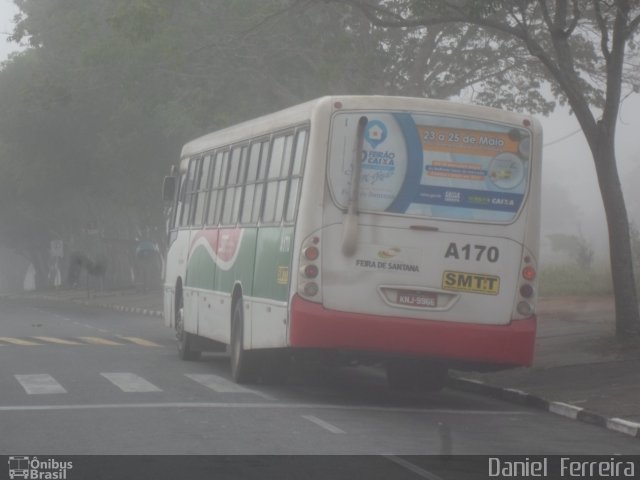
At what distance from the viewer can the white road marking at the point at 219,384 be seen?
16223 millimetres

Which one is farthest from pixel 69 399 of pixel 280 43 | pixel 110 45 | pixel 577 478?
pixel 110 45

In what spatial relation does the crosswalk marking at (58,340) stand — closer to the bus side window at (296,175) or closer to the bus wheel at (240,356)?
the bus wheel at (240,356)

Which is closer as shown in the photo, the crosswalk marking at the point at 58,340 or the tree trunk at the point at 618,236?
the tree trunk at the point at 618,236

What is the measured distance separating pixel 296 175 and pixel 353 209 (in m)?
1.09

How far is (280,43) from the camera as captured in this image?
118 ft

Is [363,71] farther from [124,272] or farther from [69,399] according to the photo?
[124,272]

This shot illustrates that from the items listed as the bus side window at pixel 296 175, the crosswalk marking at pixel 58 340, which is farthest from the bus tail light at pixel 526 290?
the crosswalk marking at pixel 58 340

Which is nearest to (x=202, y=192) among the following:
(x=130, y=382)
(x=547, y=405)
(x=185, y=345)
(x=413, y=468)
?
(x=185, y=345)

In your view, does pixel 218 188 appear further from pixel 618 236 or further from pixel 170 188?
pixel 618 236

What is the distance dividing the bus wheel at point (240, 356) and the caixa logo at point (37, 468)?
6815 mm

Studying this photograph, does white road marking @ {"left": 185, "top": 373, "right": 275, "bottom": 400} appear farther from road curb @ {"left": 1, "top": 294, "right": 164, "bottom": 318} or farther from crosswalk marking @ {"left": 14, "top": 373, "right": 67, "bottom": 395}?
road curb @ {"left": 1, "top": 294, "right": 164, "bottom": 318}

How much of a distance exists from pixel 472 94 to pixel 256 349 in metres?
23.8

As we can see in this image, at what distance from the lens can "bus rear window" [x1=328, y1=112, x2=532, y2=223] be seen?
1499 centimetres

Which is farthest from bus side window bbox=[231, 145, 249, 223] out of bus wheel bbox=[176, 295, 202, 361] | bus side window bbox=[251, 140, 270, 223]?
bus wheel bbox=[176, 295, 202, 361]
